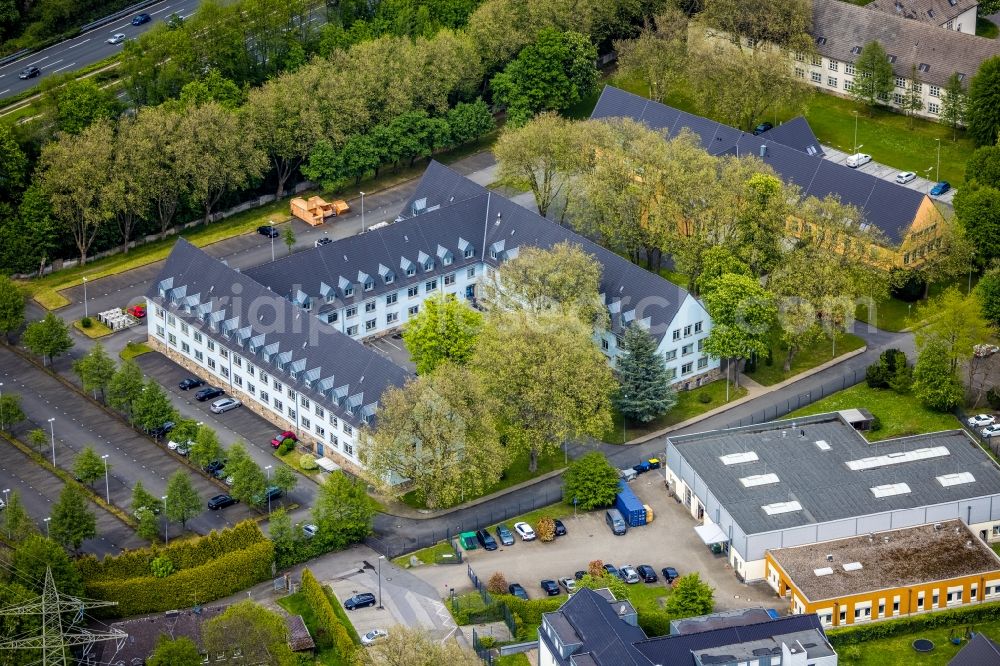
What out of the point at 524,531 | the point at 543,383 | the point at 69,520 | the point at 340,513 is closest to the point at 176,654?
the point at 69,520

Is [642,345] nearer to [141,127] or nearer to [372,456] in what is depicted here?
[372,456]

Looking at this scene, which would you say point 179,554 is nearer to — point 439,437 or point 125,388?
point 439,437

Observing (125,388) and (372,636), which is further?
(125,388)

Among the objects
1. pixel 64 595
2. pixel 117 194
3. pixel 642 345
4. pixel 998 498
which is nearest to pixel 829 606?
pixel 998 498

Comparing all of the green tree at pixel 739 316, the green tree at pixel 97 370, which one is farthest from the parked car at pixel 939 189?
the green tree at pixel 97 370

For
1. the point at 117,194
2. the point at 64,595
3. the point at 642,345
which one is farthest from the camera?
the point at 117,194

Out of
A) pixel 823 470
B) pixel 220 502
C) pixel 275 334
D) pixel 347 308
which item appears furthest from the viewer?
pixel 347 308
